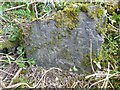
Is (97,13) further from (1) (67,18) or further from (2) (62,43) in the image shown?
(2) (62,43)

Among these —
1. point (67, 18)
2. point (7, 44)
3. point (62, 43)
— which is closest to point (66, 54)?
point (62, 43)

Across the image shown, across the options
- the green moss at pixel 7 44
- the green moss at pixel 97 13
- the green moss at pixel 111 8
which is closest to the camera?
the green moss at pixel 97 13

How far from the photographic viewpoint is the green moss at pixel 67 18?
1.64 m

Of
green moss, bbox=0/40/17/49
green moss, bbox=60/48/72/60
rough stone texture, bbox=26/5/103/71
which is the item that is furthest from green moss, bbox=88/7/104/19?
green moss, bbox=0/40/17/49

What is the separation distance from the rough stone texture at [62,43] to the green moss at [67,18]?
25mm

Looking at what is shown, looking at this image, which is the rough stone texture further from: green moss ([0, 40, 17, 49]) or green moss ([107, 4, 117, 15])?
green moss ([107, 4, 117, 15])

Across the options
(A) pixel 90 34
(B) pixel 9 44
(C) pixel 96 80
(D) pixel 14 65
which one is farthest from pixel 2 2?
(C) pixel 96 80

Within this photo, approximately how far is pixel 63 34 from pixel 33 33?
196mm

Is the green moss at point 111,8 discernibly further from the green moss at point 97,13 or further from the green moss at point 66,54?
the green moss at point 66,54

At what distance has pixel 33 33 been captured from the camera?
1708 millimetres

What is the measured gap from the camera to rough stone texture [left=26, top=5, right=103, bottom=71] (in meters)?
1.67

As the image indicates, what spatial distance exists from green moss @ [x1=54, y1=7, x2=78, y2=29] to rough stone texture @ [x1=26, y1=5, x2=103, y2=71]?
0.08ft

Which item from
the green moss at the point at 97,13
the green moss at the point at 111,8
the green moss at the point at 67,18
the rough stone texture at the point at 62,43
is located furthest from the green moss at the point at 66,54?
the green moss at the point at 111,8

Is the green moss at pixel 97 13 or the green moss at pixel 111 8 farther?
the green moss at pixel 111 8
